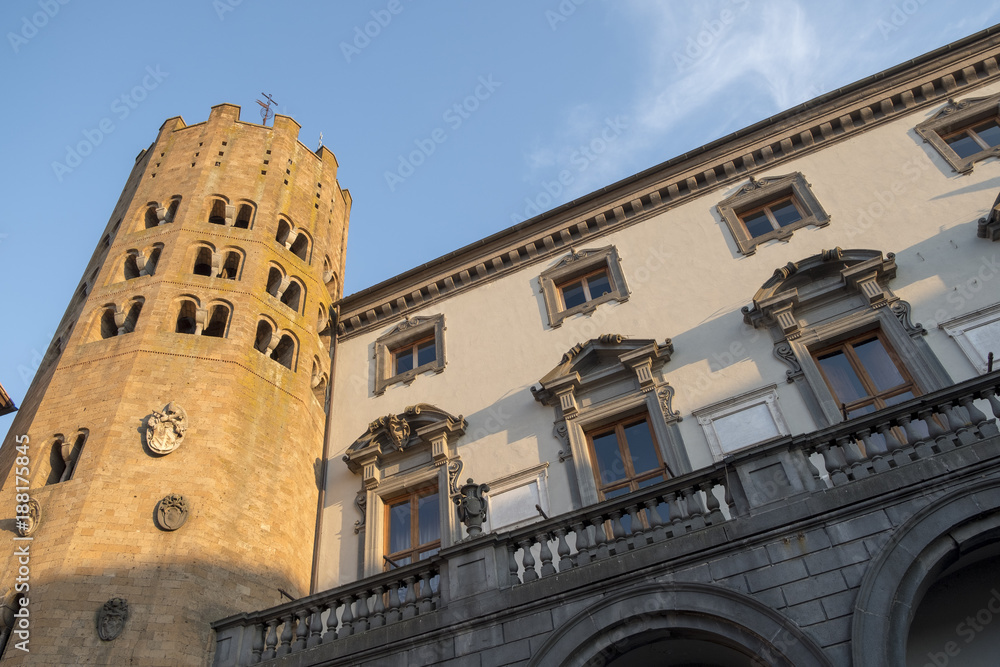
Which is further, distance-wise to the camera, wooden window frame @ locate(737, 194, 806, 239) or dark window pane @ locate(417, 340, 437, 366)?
dark window pane @ locate(417, 340, 437, 366)

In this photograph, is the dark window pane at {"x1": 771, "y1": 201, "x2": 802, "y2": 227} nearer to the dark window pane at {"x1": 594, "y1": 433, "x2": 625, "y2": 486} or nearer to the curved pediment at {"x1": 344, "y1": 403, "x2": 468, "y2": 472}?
the dark window pane at {"x1": 594, "y1": 433, "x2": 625, "y2": 486}

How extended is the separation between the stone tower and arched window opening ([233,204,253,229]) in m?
0.05

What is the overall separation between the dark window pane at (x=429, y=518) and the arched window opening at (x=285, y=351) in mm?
4798

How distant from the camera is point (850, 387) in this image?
12789 mm

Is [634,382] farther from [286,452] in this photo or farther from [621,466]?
[286,452]

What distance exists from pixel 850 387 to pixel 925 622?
440 centimetres

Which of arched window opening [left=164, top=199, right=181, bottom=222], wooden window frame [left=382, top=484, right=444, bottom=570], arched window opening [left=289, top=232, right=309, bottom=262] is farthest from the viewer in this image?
arched window opening [left=289, top=232, right=309, bottom=262]

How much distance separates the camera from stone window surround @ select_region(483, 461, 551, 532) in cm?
1328

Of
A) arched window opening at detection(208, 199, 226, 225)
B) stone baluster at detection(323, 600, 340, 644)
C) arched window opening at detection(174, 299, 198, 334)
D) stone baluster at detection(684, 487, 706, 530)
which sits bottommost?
stone baluster at detection(323, 600, 340, 644)

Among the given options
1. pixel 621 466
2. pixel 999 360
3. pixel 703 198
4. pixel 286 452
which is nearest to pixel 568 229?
pixel 703 198

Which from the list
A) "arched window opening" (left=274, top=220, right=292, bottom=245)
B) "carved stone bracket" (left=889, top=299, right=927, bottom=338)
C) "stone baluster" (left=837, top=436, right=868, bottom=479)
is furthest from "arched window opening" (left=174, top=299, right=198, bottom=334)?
"carved stone bracket" (left=889, top=299, right=927, bottom=338)

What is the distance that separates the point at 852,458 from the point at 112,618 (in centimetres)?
1048

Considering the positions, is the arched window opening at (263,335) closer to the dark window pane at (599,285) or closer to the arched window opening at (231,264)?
the arched window opening at (231,264)

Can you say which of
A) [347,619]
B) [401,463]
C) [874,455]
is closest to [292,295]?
[401,463]
